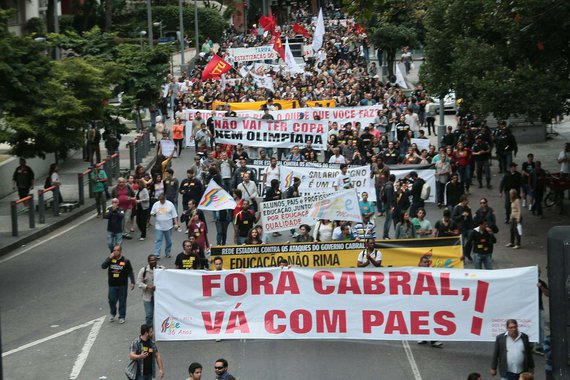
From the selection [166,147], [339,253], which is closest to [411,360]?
[339,253]

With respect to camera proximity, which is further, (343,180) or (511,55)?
(343,180)

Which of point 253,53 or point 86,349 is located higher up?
point 253,53

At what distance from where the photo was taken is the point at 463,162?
26609 millimetres

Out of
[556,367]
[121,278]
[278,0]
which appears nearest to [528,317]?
[121,278]

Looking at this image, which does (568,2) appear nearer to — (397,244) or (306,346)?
(397,244)

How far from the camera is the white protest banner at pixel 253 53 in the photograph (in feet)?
166

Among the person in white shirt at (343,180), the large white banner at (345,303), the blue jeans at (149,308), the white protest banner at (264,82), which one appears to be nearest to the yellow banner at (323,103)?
the white protest banner at (264,82)

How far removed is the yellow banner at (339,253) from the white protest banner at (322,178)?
812 cm

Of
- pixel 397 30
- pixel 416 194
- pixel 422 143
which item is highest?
pixel 397 30

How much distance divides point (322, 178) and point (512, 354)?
12.3 meters

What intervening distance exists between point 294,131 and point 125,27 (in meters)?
42.3

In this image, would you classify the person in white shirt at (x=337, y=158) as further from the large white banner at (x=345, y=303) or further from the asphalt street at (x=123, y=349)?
the large white banner at (x=345, y=303)

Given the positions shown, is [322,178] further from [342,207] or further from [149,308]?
[149,308]

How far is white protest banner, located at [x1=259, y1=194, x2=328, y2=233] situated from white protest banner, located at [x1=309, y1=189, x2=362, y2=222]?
1.86 ft
